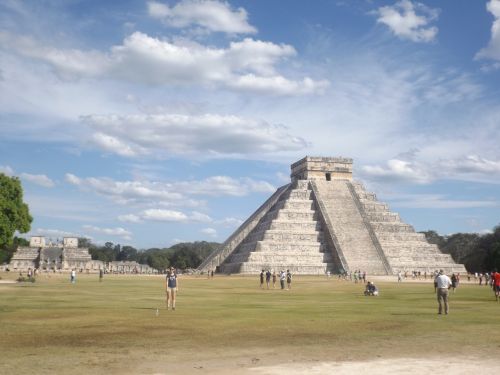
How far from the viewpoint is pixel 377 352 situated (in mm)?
9469

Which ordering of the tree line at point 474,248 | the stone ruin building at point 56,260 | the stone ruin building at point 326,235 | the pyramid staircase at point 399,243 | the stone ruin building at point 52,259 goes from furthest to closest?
the stone ruin building at point 52,259 < the stone ruin building at point 56,260 < the tree line at point 474,248 < the pyramid staircase at point 399,243 < the stone ruin building at point 326,235

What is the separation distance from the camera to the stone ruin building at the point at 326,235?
52.3 meters

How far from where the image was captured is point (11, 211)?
4416 cm

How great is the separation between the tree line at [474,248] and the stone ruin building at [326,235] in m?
9.81

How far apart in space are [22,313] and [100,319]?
2822mm

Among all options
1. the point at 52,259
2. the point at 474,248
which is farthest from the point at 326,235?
the point at 52,259

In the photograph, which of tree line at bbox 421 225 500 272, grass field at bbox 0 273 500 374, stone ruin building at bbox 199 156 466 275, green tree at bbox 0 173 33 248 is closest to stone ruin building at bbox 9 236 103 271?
stone ruin building at bbox 199 156 466 275

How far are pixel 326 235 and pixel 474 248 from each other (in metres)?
31.4

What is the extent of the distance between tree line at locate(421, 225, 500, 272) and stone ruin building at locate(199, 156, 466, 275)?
981 cm

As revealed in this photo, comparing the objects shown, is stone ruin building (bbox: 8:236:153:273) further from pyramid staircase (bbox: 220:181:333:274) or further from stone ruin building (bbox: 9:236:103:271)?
pyramid staircase (bbox: 220:181:333:274)

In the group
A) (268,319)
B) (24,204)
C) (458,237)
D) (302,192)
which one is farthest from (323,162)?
(268,319)

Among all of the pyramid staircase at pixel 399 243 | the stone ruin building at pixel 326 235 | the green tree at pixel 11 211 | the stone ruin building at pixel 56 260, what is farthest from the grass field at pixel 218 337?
the stone ruin building at pixel 56 260

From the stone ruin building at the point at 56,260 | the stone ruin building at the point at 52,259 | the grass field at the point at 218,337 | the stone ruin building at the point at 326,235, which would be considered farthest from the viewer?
the stone ruin building at the point at 52,259

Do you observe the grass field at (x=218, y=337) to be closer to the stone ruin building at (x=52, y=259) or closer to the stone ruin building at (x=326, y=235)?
the stone ruin building at (x=326, y=235)
